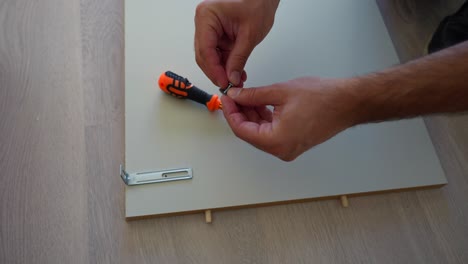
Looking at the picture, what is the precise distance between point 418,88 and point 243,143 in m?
0.35

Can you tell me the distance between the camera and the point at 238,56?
2.04ft

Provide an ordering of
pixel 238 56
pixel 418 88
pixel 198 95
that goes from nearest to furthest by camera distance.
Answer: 1. pixel 418 88
2. pixel 238 56
3. pixel 198 95

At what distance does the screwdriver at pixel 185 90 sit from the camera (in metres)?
0.72

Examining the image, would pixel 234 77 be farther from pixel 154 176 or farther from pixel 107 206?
pixel 107 206

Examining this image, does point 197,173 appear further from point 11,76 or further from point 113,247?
point 11,76

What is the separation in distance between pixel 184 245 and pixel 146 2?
58 cm

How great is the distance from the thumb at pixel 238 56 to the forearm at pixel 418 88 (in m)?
0.20

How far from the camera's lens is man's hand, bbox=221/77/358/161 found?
20.6 inches

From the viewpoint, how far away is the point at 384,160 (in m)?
0.73

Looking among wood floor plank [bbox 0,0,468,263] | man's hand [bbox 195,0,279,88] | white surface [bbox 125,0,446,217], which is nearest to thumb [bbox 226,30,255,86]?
man's hand [bbox 195,0,279,88]

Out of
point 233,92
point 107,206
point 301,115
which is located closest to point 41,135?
point 107,206

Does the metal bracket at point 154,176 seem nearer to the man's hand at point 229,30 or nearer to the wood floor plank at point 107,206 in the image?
the wood floor plank at point 107,206

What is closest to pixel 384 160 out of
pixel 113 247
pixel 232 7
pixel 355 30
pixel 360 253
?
pixel 360 253

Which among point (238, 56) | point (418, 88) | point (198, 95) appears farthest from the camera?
point (198, 95)
